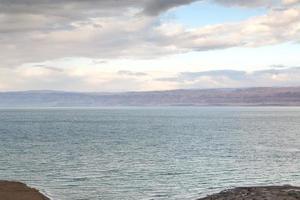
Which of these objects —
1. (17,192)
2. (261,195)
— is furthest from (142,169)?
(261,195)

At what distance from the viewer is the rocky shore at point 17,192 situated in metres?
38.5

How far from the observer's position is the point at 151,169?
60.3 m

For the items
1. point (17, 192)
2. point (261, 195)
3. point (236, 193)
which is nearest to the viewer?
point (261, 195)

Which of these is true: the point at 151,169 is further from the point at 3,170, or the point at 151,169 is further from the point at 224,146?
the point at 224,146

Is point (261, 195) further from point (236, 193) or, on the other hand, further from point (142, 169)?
point (142, 169)

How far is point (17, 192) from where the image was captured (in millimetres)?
40531

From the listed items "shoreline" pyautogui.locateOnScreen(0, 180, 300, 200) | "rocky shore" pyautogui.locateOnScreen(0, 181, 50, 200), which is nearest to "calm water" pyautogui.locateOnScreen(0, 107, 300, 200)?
"rocky shore" pyautogui.locateOnScreen(0, 181, 50, 200)

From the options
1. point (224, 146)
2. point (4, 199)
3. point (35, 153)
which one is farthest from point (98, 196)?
point (224, 146)

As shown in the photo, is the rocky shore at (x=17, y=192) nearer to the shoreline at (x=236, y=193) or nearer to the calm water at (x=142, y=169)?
the shoreline at (x=236, y=193)

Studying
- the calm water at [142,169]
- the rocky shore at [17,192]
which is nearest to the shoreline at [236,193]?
the rocky shore at [17,192]

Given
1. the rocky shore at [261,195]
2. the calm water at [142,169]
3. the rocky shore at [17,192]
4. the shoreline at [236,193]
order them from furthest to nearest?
the calm water at [142,169] → the rocky shore at [17,192] → the shoreline at [236,193] → the rocky shore at [261,195]

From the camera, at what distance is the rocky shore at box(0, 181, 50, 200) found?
3847 cm

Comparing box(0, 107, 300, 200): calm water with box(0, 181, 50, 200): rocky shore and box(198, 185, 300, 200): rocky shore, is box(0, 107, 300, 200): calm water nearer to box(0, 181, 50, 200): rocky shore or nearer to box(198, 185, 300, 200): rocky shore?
box(0, 181, 50, 200): rocky shore

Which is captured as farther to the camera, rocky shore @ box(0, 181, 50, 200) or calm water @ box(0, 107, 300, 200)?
calm water @ box(0, 107, 300, 200)
